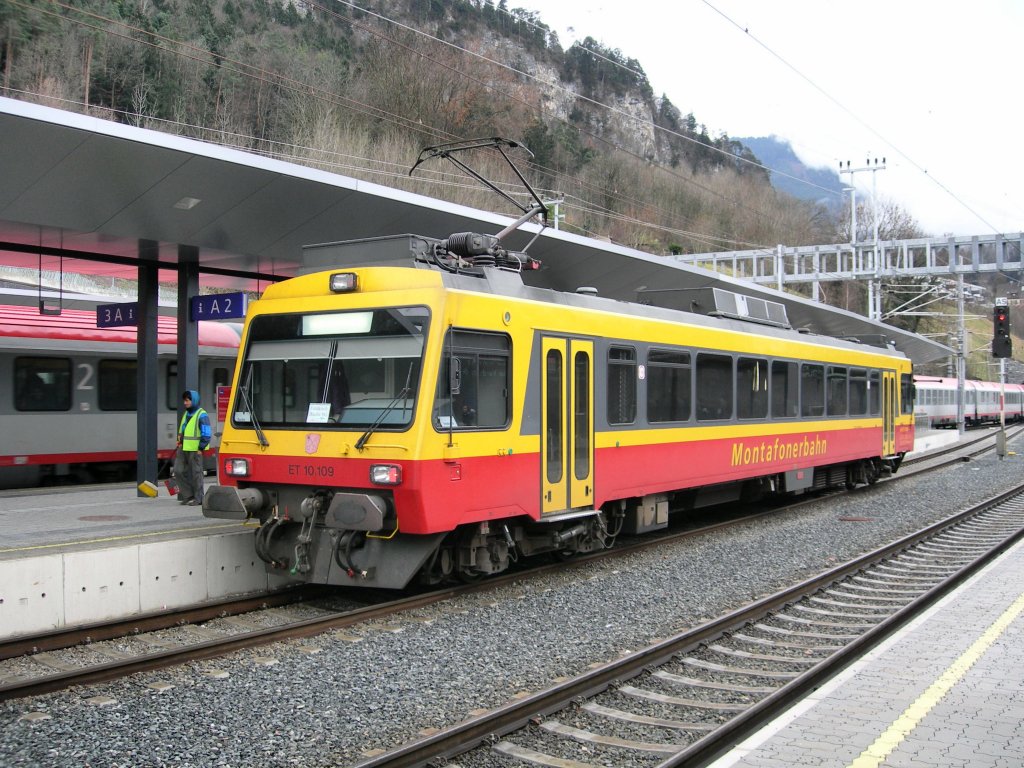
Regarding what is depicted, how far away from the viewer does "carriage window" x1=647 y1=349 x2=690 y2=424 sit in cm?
1145

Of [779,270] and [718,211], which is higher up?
[718,211]

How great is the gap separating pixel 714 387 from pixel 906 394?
33.9 ft

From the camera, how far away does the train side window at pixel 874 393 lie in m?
19.0

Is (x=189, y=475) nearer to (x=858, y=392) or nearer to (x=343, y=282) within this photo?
(x=343, y=282)

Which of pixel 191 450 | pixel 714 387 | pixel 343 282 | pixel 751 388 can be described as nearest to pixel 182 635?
pixel 343 282

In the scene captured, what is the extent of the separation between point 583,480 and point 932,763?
5647 millimetres

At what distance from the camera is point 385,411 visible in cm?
824

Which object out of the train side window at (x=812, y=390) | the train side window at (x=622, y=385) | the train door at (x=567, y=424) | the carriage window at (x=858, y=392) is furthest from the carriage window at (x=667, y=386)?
the carriage window at (x=858, y=392)

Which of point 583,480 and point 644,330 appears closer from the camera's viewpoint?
point 583,480

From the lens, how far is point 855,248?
3731cm

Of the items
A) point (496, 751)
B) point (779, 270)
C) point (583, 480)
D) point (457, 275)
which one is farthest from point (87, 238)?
point (779, 270)

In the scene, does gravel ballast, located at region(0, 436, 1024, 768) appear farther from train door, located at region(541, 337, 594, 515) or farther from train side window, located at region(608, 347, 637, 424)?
train side window, located at region(608, 347, 637, 424)

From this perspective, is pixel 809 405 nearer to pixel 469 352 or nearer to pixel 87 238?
pixel 469 352

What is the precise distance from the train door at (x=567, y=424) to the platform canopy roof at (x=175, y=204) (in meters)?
3.82
